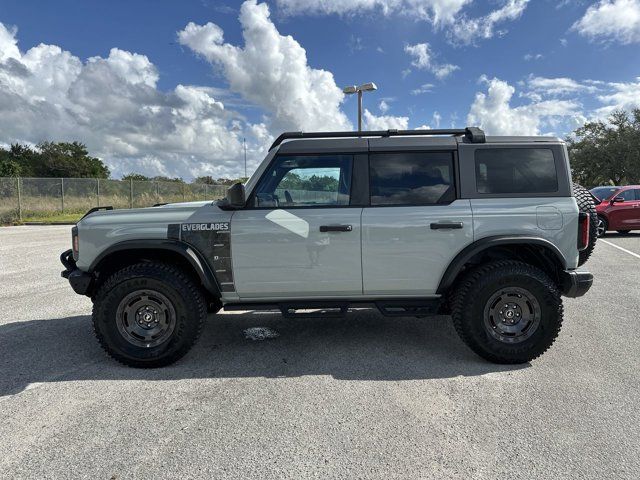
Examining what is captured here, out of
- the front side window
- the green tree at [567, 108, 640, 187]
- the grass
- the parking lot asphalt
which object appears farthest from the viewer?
the green tree at [567, 108, 640, 187]

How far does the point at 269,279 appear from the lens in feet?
12.6

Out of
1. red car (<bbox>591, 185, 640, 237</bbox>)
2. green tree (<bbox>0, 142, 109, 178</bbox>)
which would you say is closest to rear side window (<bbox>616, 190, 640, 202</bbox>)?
red car (<bbox>591, 185, 640, 237</bbox>)

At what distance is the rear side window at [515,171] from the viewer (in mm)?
3814

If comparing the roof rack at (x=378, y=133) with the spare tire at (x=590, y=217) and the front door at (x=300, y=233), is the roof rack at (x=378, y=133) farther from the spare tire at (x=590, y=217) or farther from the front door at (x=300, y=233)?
the spare tire at (x=590, y=217)

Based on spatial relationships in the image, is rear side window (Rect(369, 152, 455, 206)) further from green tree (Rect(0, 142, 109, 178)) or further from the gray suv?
green tree (Rect(0, 142, 109, 178))

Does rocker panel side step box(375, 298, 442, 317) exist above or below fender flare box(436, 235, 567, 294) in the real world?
below

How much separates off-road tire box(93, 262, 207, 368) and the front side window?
102 cm

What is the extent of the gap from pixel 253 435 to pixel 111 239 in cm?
221

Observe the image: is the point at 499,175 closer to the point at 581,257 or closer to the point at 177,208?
the point at 581,257

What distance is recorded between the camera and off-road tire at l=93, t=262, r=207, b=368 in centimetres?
376

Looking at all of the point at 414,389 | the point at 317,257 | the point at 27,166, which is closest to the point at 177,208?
the point at 317,257

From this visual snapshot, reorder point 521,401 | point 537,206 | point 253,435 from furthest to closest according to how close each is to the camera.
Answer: point 537,206, point 521,401, point 253,435

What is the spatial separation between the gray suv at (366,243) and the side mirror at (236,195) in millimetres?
12

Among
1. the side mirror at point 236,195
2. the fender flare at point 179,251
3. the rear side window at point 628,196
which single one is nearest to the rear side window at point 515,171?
the side mirror at point 236,195
